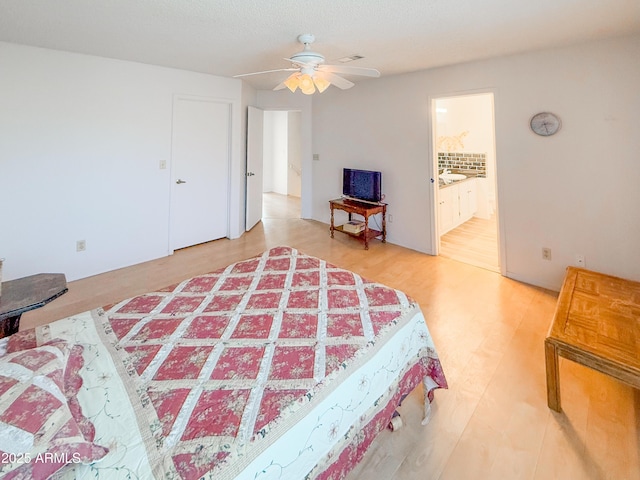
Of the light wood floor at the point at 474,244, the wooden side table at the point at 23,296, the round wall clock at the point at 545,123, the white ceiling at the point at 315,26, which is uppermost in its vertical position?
the white ceiling at the point at 315,26

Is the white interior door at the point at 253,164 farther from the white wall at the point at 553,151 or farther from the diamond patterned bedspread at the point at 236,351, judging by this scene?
the diamond patterned bedspread at the point at 236,351

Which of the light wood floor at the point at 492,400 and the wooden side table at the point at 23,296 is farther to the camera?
the wooden side table at the point at 23,296

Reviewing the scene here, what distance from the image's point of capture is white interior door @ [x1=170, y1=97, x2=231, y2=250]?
13.1 ft

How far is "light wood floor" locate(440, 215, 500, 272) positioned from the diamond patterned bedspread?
100 inches

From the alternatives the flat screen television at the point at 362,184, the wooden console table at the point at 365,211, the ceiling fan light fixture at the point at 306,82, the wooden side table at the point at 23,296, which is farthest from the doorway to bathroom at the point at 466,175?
the wooden side table at the point at 23,296

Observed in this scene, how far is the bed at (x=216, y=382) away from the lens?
0.80 meters

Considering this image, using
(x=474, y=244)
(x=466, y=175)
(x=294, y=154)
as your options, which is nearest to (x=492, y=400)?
(x=474, y=244)

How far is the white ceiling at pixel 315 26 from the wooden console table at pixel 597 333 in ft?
6.31

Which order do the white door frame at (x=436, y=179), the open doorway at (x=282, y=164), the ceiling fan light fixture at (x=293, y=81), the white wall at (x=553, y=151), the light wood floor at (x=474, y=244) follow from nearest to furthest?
the ceiling fan light fixture at (x=293, y=81), the white wall at (x=553, y=151), the white door frame at (x=436, y=179), the light wood floor at (x=474, y=244), the open doorway at (x=282, y=164)

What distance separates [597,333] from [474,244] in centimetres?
276

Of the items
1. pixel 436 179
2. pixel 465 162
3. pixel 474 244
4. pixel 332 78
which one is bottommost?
pixel 474 244

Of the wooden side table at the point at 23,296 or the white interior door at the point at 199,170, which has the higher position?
the white interior door at the point at 199,170

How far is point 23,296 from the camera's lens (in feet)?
5.87

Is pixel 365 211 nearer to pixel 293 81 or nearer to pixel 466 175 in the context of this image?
pixel 293 81
